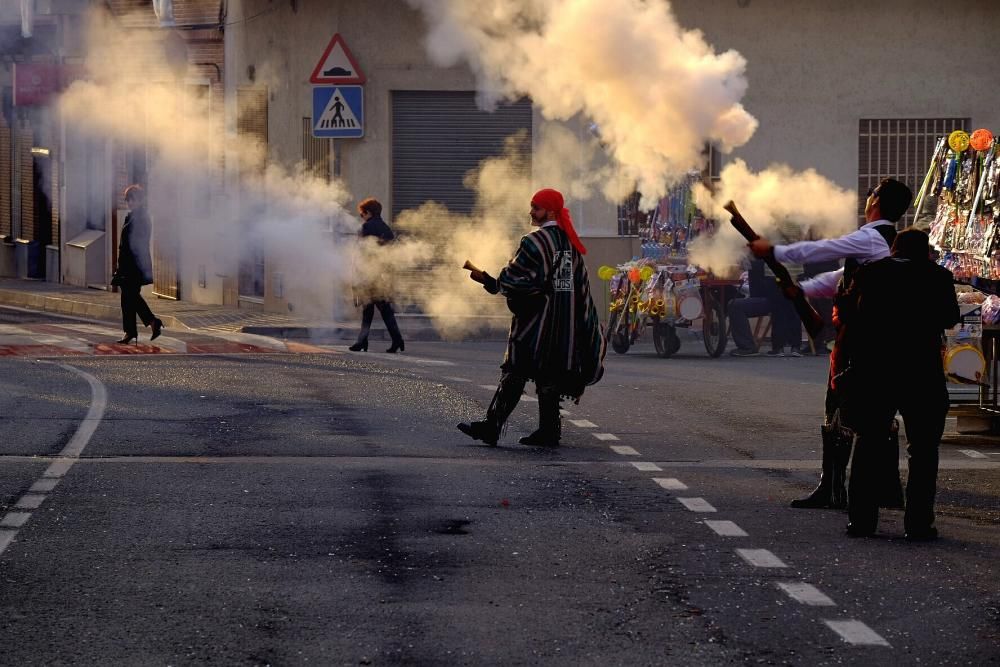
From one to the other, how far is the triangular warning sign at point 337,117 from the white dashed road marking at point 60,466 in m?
8.94

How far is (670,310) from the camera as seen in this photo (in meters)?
21.9

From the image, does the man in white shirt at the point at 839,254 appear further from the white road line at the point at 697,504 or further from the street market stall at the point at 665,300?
the street market stall at the point at 665,300

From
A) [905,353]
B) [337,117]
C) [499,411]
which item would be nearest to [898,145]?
[337,117]

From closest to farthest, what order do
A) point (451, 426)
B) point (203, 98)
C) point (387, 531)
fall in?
point (387, 531) → point (451, 426) → point (203, 98)

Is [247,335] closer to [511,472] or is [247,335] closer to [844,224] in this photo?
[844,224]

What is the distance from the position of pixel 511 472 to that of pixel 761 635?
456 cm

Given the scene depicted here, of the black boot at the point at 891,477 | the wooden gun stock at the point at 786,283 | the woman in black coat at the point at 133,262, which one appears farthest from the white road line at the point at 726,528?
the woman in black coat at the point at 133,262

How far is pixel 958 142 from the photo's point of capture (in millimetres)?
14859

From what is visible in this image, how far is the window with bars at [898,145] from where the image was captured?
86.0 ft

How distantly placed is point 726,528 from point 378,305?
12306 millimetres

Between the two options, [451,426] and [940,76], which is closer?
[451,426]

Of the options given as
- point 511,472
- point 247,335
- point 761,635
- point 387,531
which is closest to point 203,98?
point 247,335

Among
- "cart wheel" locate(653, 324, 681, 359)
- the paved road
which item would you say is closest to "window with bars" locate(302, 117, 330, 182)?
"cart wheel" locate(653, 324, 681, 359)

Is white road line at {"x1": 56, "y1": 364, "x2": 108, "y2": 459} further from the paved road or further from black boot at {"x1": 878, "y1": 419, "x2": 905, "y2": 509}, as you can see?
black boot at {"x1": 878, "y1": 419, "x2": 905, "y2": 509}
